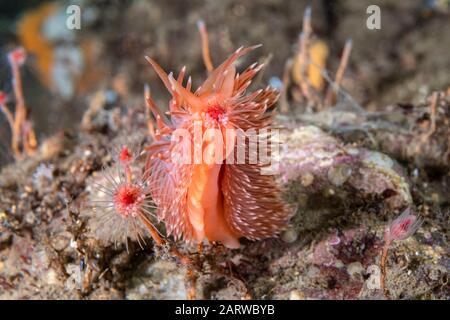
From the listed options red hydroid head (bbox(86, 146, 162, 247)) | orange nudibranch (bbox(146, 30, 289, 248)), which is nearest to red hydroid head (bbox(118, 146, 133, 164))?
red hydroid head (bbox(86, 146, 162, 247))

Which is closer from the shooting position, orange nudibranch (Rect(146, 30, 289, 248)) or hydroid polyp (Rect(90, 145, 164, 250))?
orange nudibranch (Rect(146, 30, 289, 248))

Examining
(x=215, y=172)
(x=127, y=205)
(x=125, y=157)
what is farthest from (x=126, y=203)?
(x=215, y=172)

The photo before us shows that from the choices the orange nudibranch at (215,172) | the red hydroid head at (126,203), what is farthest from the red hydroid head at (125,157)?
the orange nudibranch at (215,172)

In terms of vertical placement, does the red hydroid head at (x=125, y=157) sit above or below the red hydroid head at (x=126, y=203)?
above

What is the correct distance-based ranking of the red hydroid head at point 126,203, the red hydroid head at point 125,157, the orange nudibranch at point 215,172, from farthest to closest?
1. the red hydroid head at point 125,157
2. the red hydroid head at point 126,203
3. the orange nudibranch at point 215,172

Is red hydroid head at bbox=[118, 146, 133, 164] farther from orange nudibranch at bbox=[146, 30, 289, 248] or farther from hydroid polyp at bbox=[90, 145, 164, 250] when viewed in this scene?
orange nudibranch at bbox=[146, 30, 289, 248]

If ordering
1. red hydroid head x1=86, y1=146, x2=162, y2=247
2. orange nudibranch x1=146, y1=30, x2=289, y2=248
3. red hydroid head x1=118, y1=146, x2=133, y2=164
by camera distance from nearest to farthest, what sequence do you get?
orange nudibranch x1=146, y1=30, x2=289, y2=248 → red hydroid head x1=86, y1=146, x2=162, y2=247 → red hydroid head x1=118, y1=146, x2=133, y2=164

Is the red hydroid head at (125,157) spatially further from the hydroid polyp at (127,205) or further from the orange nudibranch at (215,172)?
the orange nudibranch at (215,172)
